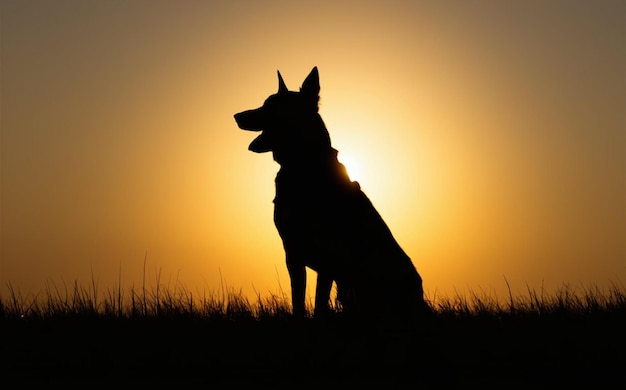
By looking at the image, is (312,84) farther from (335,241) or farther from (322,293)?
(322,293)

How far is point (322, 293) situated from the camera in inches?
250

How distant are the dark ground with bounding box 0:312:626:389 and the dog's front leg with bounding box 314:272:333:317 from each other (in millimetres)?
427

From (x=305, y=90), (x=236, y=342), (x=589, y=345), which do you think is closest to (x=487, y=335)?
(x=589, y=345)

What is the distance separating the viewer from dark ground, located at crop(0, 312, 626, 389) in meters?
4.47

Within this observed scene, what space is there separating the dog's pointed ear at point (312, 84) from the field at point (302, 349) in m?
2.14

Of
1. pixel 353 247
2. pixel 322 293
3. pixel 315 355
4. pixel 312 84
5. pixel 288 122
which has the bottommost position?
pixel 315 355

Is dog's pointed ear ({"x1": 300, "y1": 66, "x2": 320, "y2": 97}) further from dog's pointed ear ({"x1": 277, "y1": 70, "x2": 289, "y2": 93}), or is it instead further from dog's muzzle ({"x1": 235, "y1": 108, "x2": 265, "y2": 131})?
dog's muzzle ({"x1": 235, "y1": 108, "x2": 265, "y2": 131})

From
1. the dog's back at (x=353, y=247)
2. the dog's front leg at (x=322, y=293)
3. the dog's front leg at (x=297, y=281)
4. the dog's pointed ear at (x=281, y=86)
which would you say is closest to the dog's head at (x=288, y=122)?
the dog's pointed ear at (x=281, y=86)

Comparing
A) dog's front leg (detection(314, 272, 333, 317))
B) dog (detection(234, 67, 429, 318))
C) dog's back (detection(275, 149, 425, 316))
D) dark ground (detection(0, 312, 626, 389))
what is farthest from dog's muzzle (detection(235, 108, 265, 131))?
dark ground (detection(0, 312, 626, 389))

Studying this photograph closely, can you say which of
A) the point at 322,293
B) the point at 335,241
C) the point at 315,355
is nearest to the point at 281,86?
the point at 335,241

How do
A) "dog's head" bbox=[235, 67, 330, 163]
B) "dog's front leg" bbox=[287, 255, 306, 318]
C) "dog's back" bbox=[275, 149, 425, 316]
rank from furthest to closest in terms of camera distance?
"dog's head" bbox=[235, 67, 330, 163], "dog's front leg" bbox=[287, 255, 306, 318], "dog's back" bbox=[275, 149, 425, 316]

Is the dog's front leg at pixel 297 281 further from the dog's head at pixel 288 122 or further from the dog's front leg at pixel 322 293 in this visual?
the dog's head at pixel 288 122

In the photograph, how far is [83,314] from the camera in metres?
6.41

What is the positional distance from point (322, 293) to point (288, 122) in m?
1.65
